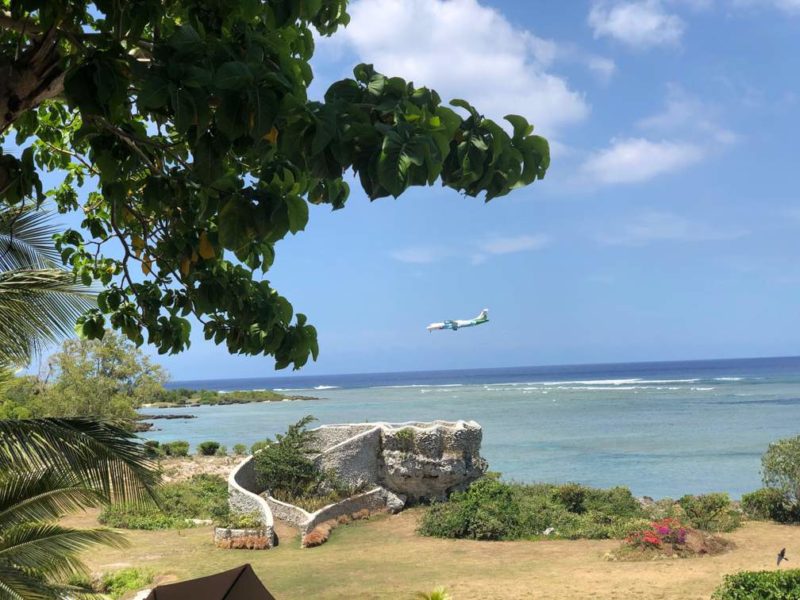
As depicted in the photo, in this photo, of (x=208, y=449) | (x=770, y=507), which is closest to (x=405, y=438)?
(x=770, y=507)

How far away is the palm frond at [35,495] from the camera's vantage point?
7.69 meters

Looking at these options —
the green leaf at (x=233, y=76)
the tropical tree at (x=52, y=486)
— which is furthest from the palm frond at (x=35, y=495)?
the green leaf at (x=233, y=76)

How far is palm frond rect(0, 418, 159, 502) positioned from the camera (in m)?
5.92

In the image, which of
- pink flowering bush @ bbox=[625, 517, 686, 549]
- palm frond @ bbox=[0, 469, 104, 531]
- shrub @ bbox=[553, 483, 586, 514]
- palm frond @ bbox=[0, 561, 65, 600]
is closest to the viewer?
palm frond @ bbox=[0, 561, 65, 600]

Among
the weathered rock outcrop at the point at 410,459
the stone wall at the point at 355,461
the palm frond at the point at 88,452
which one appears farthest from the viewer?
the weathered rock outcrop at the point at 410,459

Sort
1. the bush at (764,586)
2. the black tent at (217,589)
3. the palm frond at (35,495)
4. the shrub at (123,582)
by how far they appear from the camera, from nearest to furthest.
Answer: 1. the palm frond at (35,495)
2. the black tent at (217,589)
3. the bush at (764,586)
4. the shrub at (123,582)

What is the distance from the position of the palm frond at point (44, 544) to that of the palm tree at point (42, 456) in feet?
0.03

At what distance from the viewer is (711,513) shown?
2034 centimetres

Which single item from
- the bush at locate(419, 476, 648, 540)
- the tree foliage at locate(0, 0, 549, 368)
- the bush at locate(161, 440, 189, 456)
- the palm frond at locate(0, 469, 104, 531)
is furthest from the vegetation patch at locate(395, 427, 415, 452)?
the tree foliage at locate(0, 0, 549, 368)

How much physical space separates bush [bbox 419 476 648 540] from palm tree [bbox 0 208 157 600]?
40.6 ft

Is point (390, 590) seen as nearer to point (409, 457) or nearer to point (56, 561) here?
point (56, 561)

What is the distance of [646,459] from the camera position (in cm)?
3944

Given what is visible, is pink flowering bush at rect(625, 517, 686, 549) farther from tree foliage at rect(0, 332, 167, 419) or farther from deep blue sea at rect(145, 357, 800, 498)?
tree foliage at rect(0, 332, 167, 419)

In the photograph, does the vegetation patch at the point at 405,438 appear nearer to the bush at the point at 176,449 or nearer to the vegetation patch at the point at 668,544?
the vegetation patch at the point at 668,544
